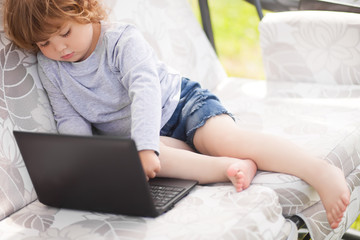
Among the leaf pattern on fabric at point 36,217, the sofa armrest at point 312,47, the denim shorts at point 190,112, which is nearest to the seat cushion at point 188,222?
the leaf pattern on fabric at point 36,217

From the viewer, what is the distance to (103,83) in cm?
147

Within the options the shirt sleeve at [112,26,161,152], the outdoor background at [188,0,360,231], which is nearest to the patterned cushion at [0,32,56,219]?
the shirt sleeve at [112,26,161,152]

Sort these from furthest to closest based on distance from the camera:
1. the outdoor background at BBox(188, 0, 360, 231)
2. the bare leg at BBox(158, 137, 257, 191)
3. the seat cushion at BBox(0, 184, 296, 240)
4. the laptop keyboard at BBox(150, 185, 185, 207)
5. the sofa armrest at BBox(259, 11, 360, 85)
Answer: the outdoor background at BBox(188, 0, 360, 231), the sofa armrest at BBox(259, 11, 360, 85), the bare leg at BBox(158, 137, 257, 191), the laptop keyboard at BBox(150, 185, 185, 207), the seat cushion at BBox(0, 184, 296, 240)

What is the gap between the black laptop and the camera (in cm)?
111

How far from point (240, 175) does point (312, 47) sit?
0.81 m

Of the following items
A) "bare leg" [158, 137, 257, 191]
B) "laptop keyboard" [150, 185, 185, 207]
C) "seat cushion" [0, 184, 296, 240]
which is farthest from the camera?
"bare leg" [158, 137, 257, 191]

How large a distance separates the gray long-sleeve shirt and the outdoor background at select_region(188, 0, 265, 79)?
70.5 inches

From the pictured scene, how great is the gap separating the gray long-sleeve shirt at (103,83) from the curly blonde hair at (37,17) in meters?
0.10

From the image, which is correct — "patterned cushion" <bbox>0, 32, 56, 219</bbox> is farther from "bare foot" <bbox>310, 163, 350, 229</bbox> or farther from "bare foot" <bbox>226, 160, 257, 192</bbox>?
"bare foot" <bbox>310, 163, 350, 229</bbox>

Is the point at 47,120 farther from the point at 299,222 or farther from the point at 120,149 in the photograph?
the point at 299,222

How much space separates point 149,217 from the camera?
1163 millimetres

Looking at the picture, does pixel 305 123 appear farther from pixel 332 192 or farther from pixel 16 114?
pixel 16 114

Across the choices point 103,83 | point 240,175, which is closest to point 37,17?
point 103,83

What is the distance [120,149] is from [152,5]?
941 millimetres
